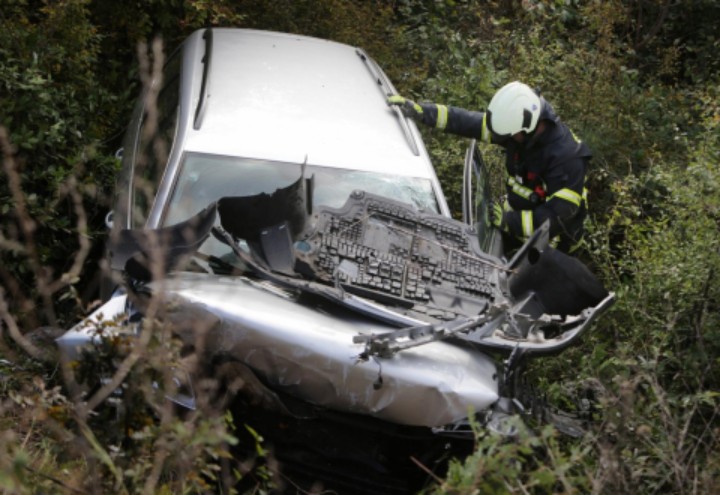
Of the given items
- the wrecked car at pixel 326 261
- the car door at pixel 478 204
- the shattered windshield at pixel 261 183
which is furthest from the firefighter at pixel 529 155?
the shattered windshield at pixel 261 183

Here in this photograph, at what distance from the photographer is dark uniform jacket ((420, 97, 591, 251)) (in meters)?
6.00

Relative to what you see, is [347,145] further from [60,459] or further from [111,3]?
[111,3]

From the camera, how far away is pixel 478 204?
5469 millimetres

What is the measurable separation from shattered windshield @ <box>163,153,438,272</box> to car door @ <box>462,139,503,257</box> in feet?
0.60

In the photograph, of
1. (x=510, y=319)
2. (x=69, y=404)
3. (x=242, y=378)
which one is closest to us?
(x=69, y=404)

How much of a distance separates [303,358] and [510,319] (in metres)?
0.98

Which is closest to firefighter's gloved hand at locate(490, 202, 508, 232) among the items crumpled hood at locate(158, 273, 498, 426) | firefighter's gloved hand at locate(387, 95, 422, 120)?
firefighter's gloved hand at locate(387, 95, 422, 120)

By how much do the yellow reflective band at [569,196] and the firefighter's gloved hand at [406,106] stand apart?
950 millimetres

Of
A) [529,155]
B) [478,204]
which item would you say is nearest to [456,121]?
[529,155]

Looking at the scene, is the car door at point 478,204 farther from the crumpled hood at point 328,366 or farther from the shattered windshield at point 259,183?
the crumpled hood at point 328,366

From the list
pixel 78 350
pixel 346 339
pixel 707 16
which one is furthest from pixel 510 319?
pixel 707 16

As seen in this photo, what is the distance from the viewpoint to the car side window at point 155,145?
16.6ft

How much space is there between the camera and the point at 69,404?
337 centimetres

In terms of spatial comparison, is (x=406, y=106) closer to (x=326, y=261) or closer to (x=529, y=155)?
(x=529, y=155)
